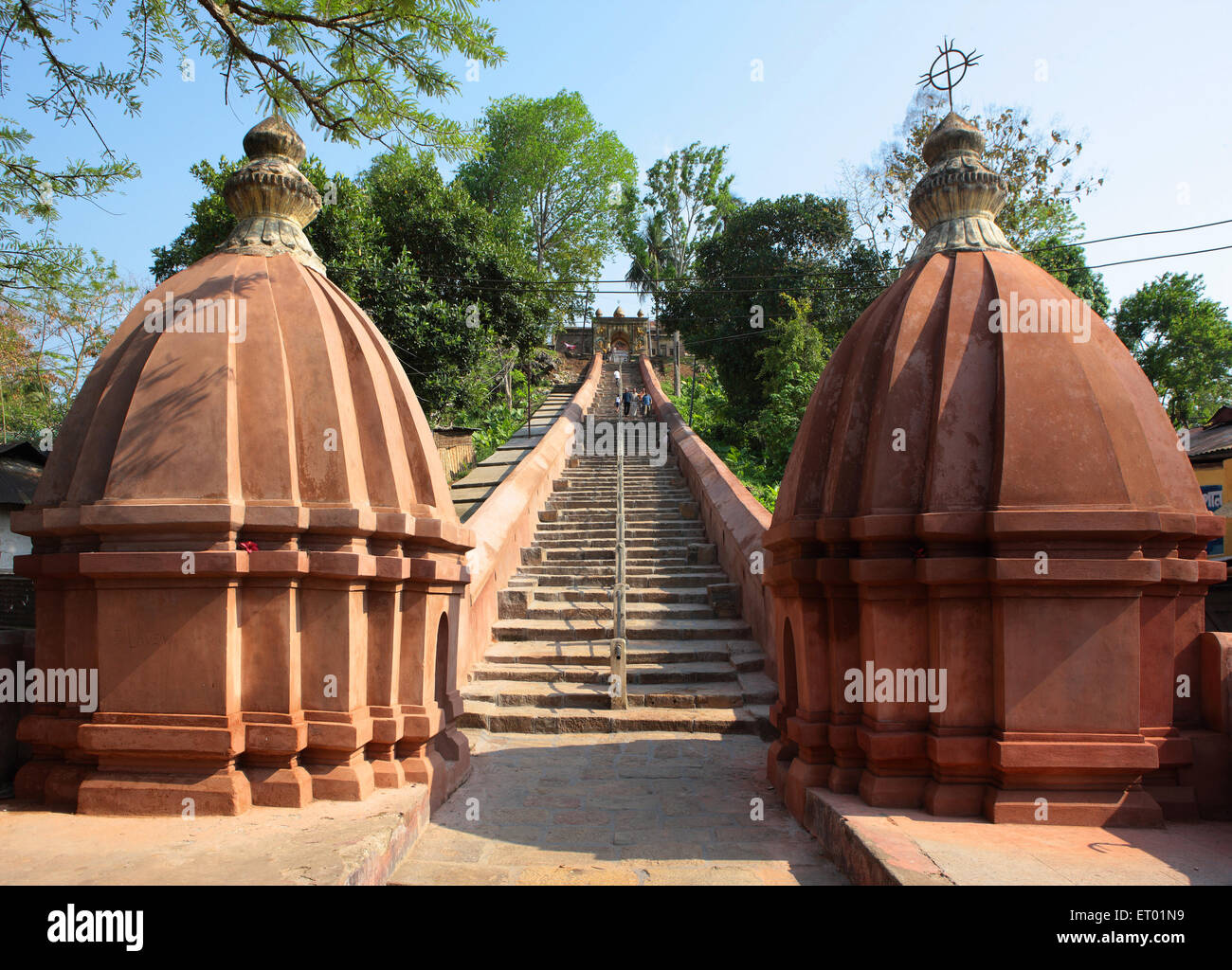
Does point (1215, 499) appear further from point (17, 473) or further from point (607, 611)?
point (17, 473)

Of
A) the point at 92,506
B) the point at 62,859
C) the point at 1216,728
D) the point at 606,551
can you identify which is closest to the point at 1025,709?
the point at 1216,728

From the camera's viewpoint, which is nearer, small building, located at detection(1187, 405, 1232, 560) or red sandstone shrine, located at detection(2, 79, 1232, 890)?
red sandstone shrine, located at detection(2, 79, 1232, 890)

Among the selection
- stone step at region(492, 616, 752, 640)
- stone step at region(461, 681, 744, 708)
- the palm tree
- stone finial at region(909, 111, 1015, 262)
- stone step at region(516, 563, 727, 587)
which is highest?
the palm tree

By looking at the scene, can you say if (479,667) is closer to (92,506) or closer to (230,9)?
(92,506)

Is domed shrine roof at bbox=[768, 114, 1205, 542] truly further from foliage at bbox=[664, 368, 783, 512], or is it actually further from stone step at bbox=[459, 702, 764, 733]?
foliage at bbox=[664, 368, 783, 512]

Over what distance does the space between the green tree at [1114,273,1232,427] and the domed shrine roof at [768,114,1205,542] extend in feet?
76.1

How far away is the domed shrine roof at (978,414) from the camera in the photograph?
391cm

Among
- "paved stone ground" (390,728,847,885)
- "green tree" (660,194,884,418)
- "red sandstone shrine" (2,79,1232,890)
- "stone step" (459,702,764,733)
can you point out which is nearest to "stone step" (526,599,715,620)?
"stone step" (459,702,764,733)

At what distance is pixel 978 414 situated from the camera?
Result: 412 centimetres

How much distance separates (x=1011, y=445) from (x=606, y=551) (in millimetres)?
7141

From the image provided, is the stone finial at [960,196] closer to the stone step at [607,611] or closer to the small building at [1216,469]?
the stone step at [607,611]

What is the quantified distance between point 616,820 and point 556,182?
36.8 metres

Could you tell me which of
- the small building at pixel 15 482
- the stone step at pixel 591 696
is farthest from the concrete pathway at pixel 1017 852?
the small building at pixel 15 482

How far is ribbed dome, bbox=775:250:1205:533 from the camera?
12.9ft
